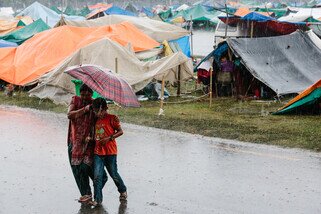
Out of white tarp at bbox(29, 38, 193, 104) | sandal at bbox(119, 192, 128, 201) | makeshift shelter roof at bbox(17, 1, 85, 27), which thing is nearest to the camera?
sandal at bbox(119, 192, 128, 201)

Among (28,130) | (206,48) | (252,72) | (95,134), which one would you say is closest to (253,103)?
(252,72)

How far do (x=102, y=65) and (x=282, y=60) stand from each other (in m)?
5.17

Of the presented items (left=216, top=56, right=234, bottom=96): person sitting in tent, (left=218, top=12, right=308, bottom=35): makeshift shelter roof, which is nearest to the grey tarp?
(left=216, top=56, right=234, bottom=96): person sitting in tent

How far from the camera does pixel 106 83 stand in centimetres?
687

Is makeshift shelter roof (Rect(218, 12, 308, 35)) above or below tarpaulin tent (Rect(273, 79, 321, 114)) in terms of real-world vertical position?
above

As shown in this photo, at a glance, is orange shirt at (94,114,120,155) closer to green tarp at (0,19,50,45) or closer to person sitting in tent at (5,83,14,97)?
person sitting in tent at (5,83,14,97)

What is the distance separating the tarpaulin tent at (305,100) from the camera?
1339 cm

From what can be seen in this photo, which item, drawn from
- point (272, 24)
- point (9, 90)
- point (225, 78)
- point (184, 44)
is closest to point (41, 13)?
point (184, 44)

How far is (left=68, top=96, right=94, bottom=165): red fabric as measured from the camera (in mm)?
7211

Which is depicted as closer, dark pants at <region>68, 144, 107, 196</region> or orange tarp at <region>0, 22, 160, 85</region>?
dark pants at <region>68, 144, 107, 196</region>

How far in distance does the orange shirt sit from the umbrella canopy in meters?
0.43

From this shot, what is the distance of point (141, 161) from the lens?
9984 mm

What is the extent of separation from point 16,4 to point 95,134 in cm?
9406

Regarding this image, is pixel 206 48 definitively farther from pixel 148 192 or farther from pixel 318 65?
pixel 148 192
